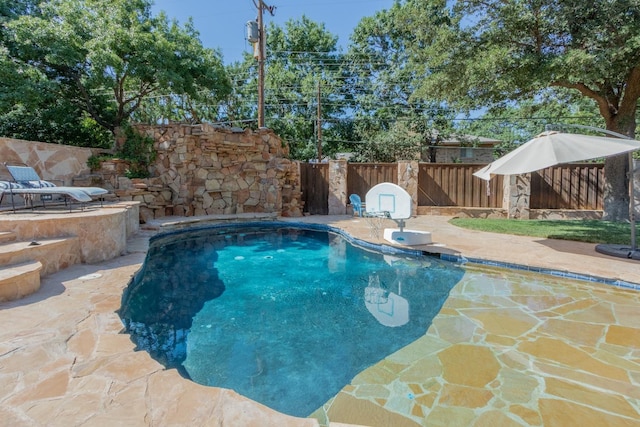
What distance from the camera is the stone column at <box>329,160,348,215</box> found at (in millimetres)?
12242

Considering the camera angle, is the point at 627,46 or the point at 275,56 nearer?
the point at 627,46

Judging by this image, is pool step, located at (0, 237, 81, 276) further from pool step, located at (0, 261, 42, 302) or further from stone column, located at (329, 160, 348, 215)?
stone column, located at (329, 160, 348, 215)

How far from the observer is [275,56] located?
23859mm

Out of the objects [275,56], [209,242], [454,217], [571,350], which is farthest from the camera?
[275,56]

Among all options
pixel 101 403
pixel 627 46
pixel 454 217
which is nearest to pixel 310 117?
pixel 454 217

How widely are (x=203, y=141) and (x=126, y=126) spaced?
2.74 meters

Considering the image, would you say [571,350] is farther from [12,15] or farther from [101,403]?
[12,15]

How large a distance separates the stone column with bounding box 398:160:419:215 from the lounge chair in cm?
928

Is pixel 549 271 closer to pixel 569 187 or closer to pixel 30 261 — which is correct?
pixel 30 261

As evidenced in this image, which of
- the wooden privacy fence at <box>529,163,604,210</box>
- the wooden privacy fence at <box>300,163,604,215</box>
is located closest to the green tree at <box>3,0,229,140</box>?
the wooden privacy fence at <box>300,163,604,215</box>

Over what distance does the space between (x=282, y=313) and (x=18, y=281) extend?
2.83 m

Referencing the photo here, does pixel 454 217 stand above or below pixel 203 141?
below

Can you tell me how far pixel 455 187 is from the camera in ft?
39.2

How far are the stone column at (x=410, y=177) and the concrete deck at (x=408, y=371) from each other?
7.68 metres
